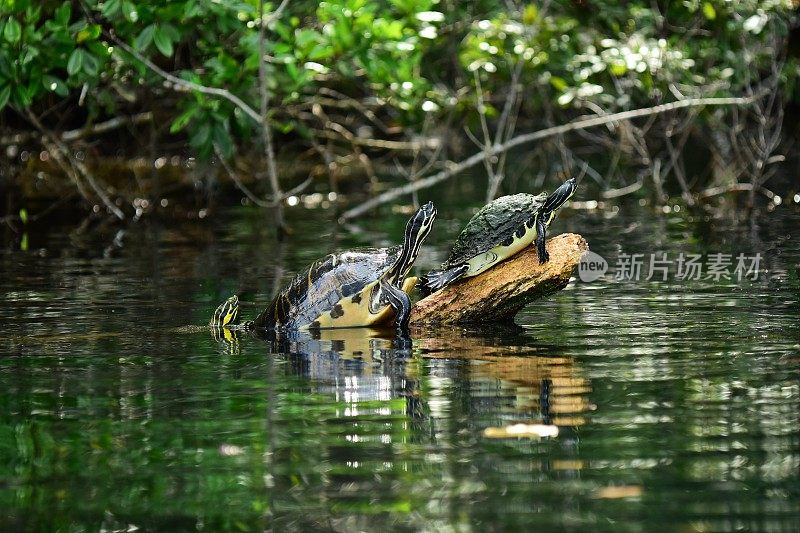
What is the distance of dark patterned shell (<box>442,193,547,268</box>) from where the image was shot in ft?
27.6

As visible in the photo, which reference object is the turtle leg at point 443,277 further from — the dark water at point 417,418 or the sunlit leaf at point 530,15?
the sunlit leaf at point 530,15

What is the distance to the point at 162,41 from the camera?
12.2m

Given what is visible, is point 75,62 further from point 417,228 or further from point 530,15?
point 530,15

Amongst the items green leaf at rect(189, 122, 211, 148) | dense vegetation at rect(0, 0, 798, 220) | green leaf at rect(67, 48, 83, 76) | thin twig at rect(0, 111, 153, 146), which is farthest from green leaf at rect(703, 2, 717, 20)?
green leaf at rect(67, 48, 83, 76)

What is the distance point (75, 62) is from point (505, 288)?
5.60 metres

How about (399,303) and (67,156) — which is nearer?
(399,303)

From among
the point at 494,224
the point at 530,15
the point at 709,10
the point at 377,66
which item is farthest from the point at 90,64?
the point at 709,10

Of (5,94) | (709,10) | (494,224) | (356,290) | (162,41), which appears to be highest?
(709,10)

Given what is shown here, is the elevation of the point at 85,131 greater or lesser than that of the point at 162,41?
greater

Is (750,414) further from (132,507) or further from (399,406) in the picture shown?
(132,507)

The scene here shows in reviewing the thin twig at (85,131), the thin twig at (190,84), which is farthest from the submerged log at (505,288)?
the thin twig at (85,131)

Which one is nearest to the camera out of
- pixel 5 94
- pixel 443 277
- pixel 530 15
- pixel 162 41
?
pixel 443 277

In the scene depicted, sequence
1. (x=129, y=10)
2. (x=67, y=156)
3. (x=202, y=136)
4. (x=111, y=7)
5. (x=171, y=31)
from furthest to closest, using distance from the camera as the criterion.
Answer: (x=67, y=156)
(x=202, y=136)
(x=171, y=31)
(x=129, y=10)
(x=111, y=7)

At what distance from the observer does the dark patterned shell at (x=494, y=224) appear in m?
8.41
